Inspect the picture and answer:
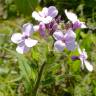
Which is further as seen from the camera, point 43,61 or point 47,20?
point 43,61

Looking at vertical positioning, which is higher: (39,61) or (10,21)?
(10,21)

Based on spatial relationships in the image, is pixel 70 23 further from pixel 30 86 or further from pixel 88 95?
pixel 88 95

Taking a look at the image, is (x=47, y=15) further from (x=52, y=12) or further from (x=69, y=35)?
(x=69, y=35)

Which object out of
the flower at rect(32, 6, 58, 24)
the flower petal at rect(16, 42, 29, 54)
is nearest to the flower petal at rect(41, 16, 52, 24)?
the flower at rect(32, 6, 58, 24)

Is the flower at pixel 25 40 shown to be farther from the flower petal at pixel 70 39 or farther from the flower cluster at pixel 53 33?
the flower petal at pixel 70 39

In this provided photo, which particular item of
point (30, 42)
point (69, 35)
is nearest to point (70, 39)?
point (69, 35)

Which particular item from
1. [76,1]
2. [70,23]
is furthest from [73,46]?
[76,1]

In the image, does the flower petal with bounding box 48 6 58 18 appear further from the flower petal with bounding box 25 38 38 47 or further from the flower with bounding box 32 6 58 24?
the flower petal with bounding box 25 38 38 47
